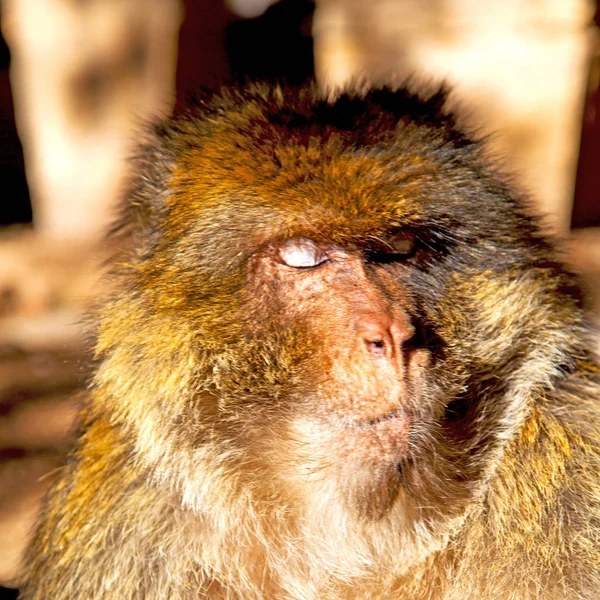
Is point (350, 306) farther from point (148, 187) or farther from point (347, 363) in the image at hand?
point (148, 187)

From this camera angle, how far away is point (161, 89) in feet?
17.3

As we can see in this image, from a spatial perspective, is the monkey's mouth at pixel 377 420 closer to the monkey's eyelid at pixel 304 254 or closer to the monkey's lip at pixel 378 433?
the monkey's lip at pixel 378 433

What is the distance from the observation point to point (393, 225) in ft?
6.10

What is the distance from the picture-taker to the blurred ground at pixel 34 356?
12.4 feet

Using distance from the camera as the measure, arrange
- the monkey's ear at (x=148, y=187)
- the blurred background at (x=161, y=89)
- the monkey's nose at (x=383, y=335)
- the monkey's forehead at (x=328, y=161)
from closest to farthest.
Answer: the monkey's nose at (x=383, y=335), the monkey's forehead at (x=328, y=161), the monkey's ear at (x=148, y=187), the blurred background at (x=161, y=89)

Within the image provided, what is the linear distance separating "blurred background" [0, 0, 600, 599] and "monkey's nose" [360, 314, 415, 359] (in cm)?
262

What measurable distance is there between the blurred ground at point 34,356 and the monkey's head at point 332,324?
1.65 meters

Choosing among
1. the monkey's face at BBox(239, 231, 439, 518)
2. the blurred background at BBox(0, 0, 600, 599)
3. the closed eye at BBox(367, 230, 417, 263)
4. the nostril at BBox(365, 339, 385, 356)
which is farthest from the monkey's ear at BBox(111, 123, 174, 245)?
the blurred background at BBox(0, 0, 600, 599)

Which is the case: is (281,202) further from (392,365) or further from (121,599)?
(121,599)

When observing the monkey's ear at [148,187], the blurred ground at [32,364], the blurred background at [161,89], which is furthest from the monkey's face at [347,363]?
the blurred background at [161,89]

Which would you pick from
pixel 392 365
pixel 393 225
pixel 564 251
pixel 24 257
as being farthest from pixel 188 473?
pixel 24 257

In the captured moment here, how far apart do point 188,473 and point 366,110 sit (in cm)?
95

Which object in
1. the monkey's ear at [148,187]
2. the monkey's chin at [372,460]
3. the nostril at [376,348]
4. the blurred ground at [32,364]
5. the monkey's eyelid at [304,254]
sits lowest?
the blurred ground at [32,364]

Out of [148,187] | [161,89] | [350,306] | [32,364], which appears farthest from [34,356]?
[350,306]
